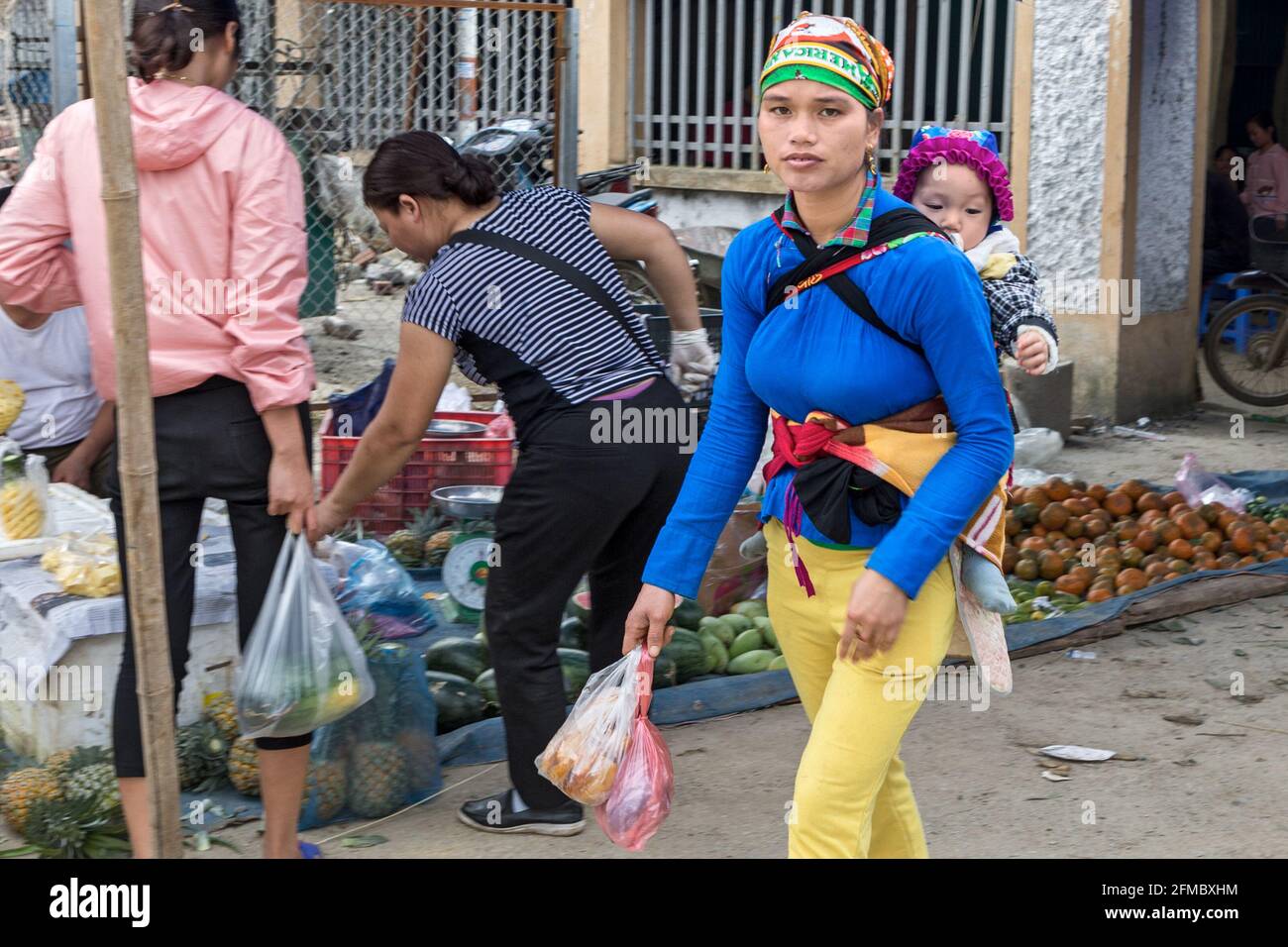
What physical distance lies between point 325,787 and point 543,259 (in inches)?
56.7

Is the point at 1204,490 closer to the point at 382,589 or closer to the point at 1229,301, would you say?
the point at 382,589

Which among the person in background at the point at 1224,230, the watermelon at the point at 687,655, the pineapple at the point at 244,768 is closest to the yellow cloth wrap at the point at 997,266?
the watermelon at the point at 687,655

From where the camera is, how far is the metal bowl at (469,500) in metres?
5.27

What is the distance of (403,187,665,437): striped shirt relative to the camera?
3.39 metres

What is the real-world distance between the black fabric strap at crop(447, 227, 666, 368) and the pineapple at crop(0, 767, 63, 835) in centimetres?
163

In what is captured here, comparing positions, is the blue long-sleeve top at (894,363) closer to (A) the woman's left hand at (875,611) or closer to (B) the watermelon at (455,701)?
(A) the woman's left hand at (875,611)

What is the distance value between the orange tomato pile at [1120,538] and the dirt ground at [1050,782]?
0.30 meters

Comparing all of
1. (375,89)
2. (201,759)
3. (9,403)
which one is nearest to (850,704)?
(201,759)

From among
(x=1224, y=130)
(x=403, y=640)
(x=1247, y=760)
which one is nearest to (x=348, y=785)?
(x=403, y=640)

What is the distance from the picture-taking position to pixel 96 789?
363 cm

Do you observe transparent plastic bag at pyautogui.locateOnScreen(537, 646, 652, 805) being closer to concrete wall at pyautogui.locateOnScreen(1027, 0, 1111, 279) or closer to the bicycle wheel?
concrete wall at pyautogui.locateOnScreen(1027, 0, 1111, 279)

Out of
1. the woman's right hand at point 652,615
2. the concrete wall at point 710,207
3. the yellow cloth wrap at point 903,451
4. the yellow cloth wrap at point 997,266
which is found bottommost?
the woman's right hand at point 652,615

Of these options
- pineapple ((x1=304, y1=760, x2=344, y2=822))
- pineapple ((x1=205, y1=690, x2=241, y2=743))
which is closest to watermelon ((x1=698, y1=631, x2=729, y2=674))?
pineapple ((x1=304, y1=760, x2=344, y2=822))

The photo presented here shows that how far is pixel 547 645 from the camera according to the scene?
369 cm
